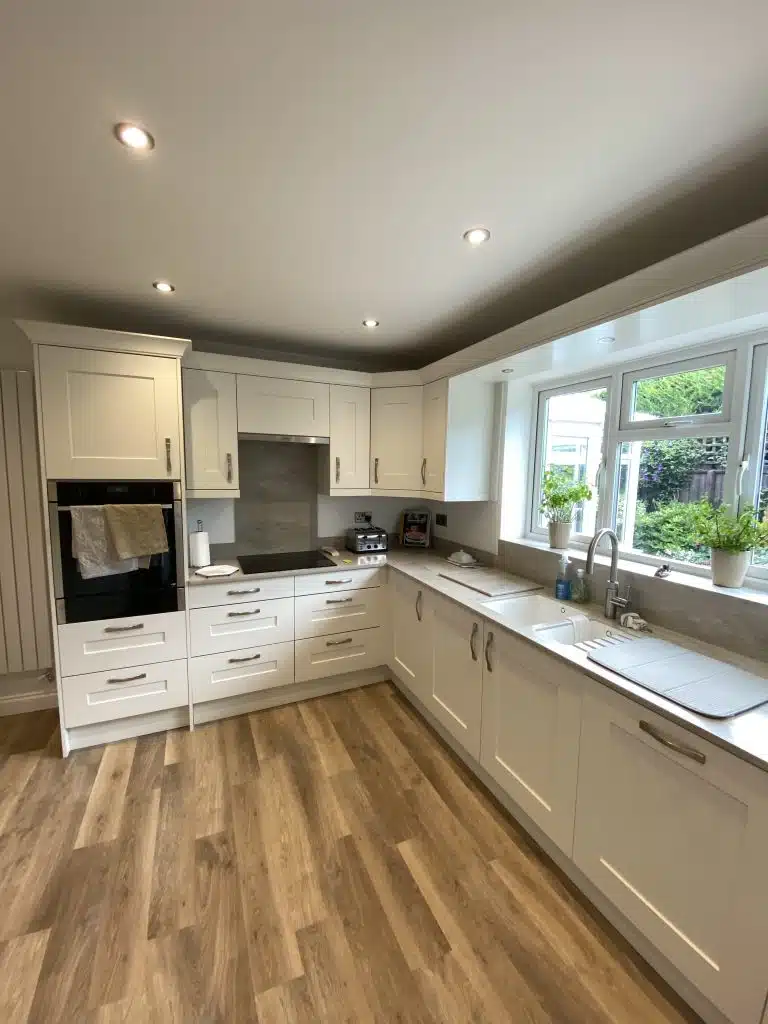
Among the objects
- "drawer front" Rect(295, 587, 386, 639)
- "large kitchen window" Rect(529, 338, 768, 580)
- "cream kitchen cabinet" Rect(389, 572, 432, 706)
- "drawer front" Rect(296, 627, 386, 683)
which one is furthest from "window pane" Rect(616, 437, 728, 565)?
"drawer front" Rect(296, 627, 386, 683)

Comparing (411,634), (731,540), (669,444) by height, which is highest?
(669,444)

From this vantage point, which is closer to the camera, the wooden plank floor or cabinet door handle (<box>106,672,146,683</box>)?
the wooden plank floor

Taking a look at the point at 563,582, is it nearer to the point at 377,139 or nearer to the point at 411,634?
the point at 411,634

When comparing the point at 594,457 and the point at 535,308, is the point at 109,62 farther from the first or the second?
the point at 594,457

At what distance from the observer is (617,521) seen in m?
2.24

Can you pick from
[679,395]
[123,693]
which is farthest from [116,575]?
[679,395]

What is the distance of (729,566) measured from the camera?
1.64 metres

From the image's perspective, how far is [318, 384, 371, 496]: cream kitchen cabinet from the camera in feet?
9.55

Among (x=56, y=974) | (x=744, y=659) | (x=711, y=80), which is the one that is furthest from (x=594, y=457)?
(x=56, y=974)

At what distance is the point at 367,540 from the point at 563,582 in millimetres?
1389

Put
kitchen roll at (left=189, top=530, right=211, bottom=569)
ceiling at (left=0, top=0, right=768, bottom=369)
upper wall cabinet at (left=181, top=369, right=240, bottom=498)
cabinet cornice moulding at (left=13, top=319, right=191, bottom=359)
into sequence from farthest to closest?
1. kitchen roll at (left=189, top=530, right=211, bottom=569)
2. upper wall cabinet at (left=181, top=369, right=240, bottom=498)
3. cabinet cornice moulding at (left=13, top=319, right=191, bottom=359)
4. ceiling at (left=0, top=0, right=768, bottom=369)

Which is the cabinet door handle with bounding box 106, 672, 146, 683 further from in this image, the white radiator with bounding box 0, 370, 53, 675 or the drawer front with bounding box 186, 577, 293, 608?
the white radiator with bounding box 0, 370, 53, 675

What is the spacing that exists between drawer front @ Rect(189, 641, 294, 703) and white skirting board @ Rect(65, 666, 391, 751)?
79 mm

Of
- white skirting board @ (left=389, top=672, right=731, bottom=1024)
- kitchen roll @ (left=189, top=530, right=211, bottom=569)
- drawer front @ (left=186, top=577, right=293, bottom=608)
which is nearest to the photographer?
white skirting board @ (left=389, top=672, right=731, bottom=1024)
